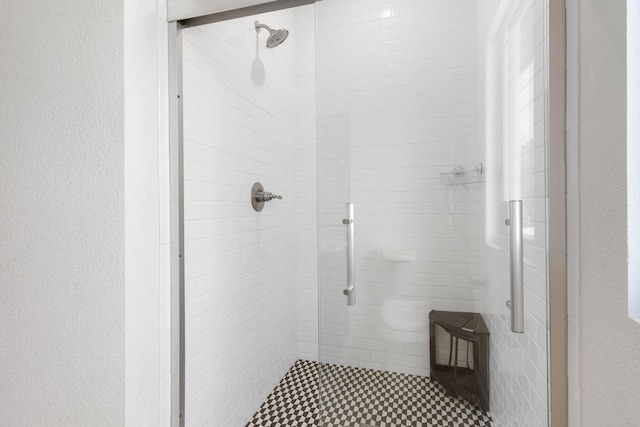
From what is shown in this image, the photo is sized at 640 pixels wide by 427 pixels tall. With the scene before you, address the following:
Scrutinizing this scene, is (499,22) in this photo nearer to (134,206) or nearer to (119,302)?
(134,206)

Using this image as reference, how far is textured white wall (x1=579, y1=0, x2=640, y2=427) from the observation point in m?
0.53

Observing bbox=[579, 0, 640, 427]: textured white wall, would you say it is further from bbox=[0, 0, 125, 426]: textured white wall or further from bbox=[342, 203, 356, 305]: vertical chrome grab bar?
bbox=[0, 0, 125, 426]: textured white wall

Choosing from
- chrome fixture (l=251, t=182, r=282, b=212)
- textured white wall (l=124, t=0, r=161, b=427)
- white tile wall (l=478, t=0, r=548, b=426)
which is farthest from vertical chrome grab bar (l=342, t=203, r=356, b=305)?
textured white wall (l=124, t=0, r=161, b=427)

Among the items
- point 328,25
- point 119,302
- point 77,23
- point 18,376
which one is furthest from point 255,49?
point 18,376

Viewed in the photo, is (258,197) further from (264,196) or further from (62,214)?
(62,214)

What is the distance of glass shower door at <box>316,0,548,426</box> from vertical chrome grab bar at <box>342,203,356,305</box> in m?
0.01

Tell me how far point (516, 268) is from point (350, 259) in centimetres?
62

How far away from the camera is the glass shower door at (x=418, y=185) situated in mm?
1008

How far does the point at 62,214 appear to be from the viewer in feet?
3.31

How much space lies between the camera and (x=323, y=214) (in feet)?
4.65

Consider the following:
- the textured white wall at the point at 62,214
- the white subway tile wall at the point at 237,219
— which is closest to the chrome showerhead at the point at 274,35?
the white subway tile wall at the point at 237,219

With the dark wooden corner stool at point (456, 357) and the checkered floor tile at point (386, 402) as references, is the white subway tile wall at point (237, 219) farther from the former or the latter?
the dark wooden corner stool at point (456, 357)

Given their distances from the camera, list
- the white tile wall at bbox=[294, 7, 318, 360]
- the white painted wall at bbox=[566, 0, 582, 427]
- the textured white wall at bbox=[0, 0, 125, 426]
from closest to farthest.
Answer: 1. the white painted wall at bbox=[566, 0, 582, 427]
2. the textured white wall at bbox=[0, 0, 125, 426]
3. the white tile wall at bbox=[294, 7, 318, 360]

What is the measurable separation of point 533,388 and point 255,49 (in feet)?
6.62
